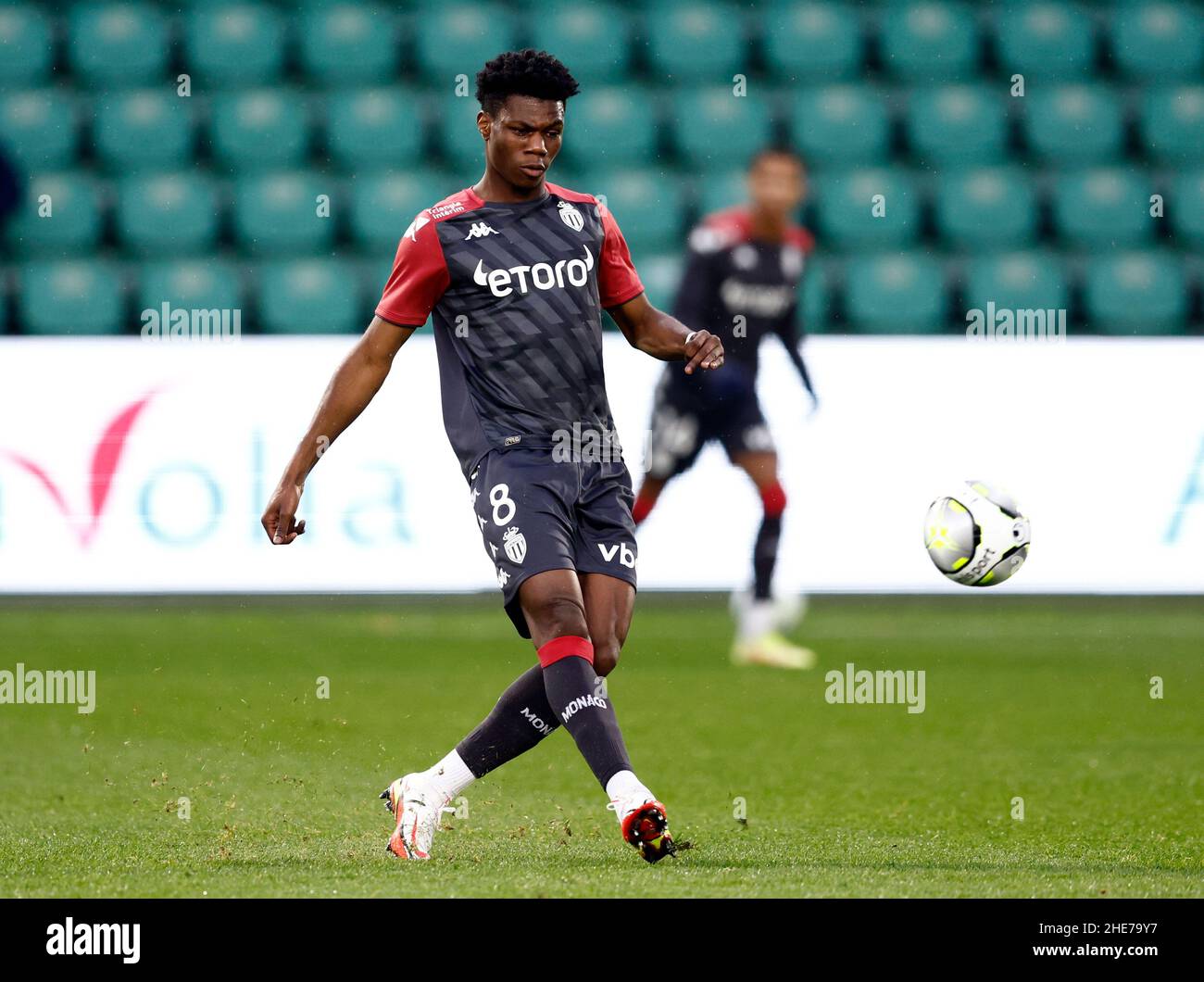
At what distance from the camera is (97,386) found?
8.84m

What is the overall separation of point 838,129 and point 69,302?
490 cm

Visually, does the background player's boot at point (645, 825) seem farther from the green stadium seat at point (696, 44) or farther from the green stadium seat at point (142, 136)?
the green stadium seat at point (696, 44)

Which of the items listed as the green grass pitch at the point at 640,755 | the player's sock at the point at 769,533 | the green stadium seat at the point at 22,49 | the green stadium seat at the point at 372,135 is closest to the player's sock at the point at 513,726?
the green grass pitch at the point at 640,755

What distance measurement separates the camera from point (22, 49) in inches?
450

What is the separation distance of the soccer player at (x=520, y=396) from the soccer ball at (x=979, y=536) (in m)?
1.34

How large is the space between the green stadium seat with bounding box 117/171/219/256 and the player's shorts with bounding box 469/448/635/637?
6868 millimetres

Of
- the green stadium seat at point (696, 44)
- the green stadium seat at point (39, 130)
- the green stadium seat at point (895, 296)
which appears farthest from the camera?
the green stadium seat at point (696, 44)

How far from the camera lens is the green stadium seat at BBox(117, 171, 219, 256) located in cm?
1073

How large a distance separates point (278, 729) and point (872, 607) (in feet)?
13.6

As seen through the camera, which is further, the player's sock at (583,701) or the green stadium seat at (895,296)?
the green stadium seat at (895,296)

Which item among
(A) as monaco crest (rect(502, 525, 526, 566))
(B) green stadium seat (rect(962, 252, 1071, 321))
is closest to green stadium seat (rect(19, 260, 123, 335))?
(B) green stadium seat (rect(962, 252, 1071, 321))

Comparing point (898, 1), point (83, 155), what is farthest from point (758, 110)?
point (83, 155)

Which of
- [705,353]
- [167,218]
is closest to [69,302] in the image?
[167,218]

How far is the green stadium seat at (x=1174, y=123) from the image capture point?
11.5 metres
